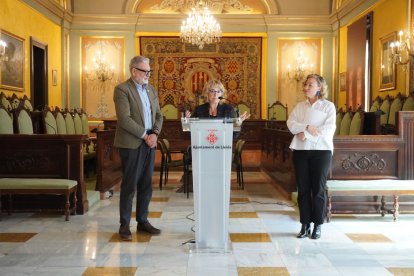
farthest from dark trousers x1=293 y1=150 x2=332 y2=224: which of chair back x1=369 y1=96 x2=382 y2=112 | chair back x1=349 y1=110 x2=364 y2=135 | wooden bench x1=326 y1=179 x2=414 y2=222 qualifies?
chair back x1=369 y1=96 x2=382 y2=112

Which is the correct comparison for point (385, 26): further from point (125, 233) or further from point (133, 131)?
point (125, 233)

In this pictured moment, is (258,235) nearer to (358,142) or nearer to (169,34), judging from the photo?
(358,142)

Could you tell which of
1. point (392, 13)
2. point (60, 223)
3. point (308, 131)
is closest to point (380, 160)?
point (308, 131)

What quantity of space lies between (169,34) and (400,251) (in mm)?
10145

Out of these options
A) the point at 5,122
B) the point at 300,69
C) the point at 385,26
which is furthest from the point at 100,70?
the point at 385,26

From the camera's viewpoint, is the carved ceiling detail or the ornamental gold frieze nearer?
the ornamental gold frieze

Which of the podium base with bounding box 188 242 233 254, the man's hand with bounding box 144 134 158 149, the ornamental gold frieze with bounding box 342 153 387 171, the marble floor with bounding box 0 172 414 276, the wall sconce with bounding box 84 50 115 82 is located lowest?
the marble floor with bounding box 0 172 414 276

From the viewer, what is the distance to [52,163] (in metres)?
5.62

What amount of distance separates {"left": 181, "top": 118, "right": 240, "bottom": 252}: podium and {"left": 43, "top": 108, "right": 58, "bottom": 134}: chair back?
468cm

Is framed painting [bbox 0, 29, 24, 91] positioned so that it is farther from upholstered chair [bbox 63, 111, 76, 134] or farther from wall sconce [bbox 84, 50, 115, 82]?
wall sconce [bbox 84, 50, 115, 82]

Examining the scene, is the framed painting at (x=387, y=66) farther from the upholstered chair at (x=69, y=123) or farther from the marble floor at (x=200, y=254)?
the upholstered chair at (x=69, y=123)

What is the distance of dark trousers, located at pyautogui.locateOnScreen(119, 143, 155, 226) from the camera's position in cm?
442

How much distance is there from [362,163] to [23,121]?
14.5 feet

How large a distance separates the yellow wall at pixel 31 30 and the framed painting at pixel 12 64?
0.11 metres
